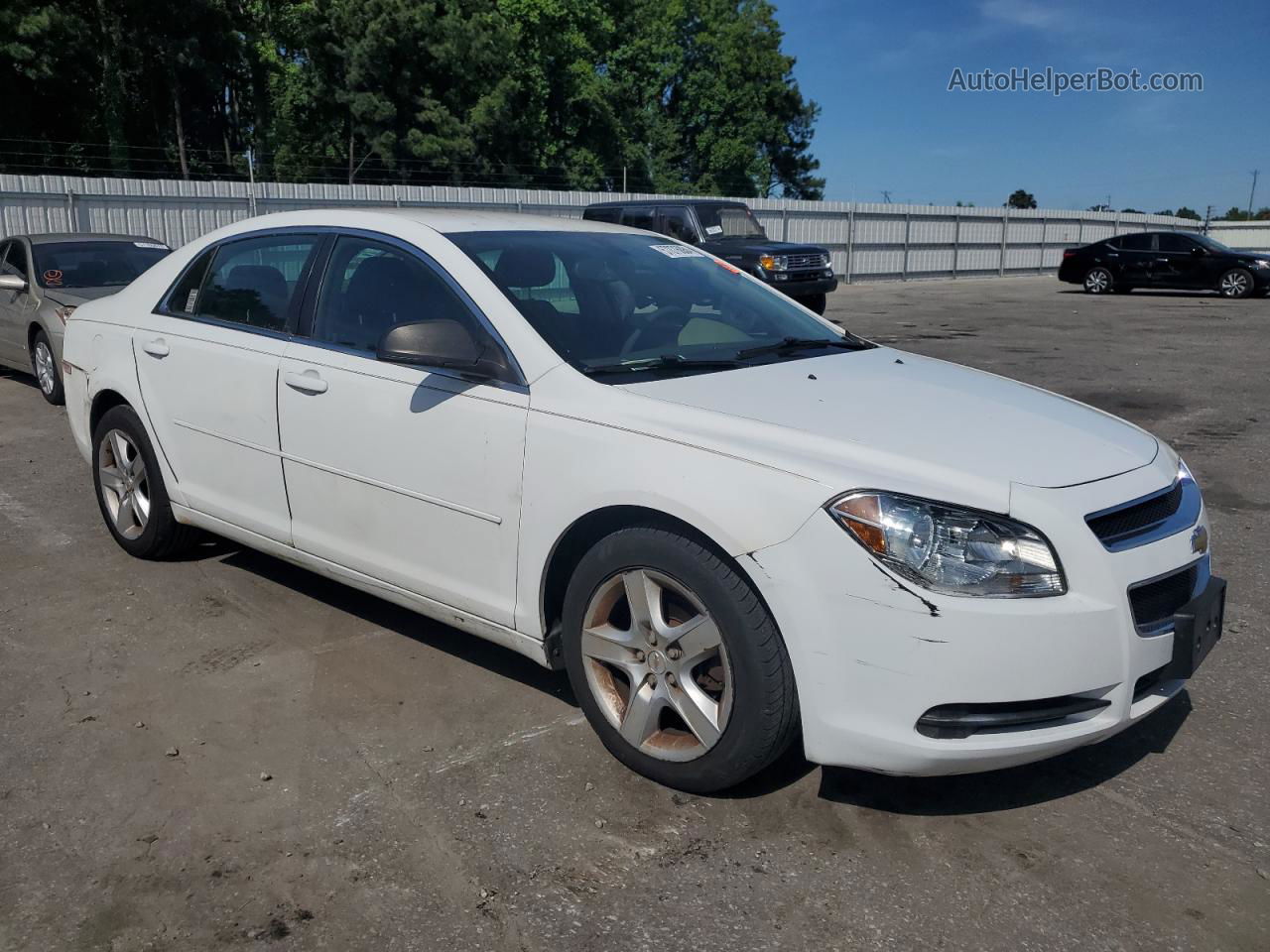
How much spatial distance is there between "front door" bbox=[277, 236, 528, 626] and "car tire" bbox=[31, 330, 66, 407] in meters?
6.46

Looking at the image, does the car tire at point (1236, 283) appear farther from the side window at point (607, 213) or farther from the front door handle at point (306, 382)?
the front door handle at point (306, 382)

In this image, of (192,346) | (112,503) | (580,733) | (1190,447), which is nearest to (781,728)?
(580,733)

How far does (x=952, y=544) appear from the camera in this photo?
102 inches

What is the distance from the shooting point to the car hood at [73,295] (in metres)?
9.12

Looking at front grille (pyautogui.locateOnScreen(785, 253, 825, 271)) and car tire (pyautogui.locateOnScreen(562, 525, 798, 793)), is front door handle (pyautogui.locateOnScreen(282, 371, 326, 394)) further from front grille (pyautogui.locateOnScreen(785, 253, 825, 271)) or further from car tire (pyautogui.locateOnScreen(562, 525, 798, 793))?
front grille (pyautogui.locateOnScreen(785, 253, 825, 271))

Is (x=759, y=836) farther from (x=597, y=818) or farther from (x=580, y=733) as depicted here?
(x=580, y=733)

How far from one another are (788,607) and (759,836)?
0.65 meters

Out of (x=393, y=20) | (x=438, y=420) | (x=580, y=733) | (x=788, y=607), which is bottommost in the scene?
(x=580, y=733)

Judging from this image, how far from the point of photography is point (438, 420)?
3.45 m

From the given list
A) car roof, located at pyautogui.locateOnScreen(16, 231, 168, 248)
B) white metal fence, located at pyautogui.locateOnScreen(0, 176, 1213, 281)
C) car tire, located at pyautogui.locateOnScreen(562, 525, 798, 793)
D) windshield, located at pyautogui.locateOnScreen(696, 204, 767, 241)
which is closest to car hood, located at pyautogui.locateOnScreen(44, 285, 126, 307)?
car roof, located at pyautogui.locateOnScreen(16, 231, 168, 248)

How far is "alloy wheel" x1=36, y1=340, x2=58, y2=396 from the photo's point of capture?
9406 millimetres

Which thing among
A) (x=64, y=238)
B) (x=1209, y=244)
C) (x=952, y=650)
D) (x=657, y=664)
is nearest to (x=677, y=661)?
(x=657, y=664)

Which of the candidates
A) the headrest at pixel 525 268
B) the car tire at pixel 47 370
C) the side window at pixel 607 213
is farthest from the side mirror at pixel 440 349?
the side window at pixel 607 213

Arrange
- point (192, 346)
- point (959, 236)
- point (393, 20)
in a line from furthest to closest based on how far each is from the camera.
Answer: point (393, 20), point (959, 236), point (192, 346)
